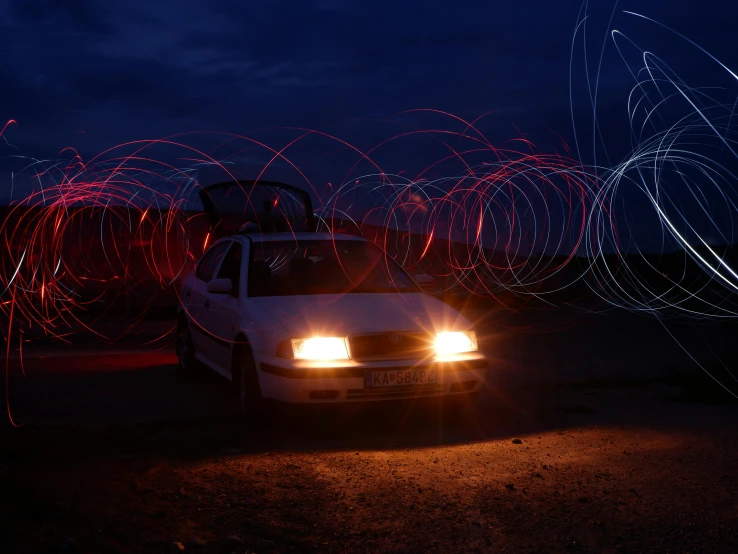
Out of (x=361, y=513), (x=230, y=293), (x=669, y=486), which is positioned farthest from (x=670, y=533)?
(x=230, y=293)

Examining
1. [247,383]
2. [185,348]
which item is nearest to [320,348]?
[247,383]

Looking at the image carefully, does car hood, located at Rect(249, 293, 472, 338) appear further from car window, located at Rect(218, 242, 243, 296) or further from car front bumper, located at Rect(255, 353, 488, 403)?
car window, located at Rect(218, 242, 243, 296)

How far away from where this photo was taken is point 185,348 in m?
10.2

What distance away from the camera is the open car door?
40.5 feet

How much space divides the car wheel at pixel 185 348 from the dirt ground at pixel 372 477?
1.38 m

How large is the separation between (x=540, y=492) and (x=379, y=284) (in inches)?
147

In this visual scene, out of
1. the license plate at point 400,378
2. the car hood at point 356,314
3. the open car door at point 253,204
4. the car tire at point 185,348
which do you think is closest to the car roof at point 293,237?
the car hood at point 356,314

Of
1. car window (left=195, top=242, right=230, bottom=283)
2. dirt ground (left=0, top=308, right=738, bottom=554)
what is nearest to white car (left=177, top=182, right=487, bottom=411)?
car window (left=195, top=242, right=230, bottom=283)

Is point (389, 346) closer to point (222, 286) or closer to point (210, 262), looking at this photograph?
point (222, 286)

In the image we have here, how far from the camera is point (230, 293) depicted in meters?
8.18

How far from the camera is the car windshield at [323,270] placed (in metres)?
8.10

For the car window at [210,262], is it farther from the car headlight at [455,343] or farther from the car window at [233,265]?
the car headlight at [455,343]

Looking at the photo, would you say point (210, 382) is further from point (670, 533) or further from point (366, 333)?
point (670, 533)

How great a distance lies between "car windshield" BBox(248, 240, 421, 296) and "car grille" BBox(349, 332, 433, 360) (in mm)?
1145
